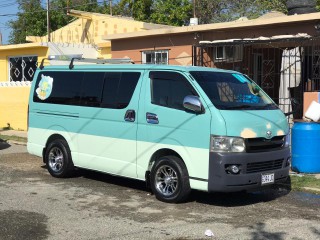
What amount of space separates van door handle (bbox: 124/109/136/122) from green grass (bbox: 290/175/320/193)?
10.2 ft

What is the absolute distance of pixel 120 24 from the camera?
2061 centimetres

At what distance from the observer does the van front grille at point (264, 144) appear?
→ 22.4ft

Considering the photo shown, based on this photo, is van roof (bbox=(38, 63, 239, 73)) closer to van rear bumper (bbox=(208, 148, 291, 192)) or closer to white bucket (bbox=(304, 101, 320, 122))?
van rear bumper (bbox=(208, 148, 291, 192))

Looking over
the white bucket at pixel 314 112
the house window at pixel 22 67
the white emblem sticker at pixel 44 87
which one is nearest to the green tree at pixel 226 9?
the house window at pixel 22 67

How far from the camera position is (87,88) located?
28.6 ft

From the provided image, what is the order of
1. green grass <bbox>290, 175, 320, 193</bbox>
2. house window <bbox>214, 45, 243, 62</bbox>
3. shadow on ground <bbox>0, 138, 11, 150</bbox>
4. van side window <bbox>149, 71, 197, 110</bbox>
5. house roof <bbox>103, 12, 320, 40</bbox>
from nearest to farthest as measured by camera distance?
van side window <bbox>149, 71, 197, 110</bbox> → green grass <bbox>290, 175, 320, 193</bbox> → house roof <bbox>103, 12, 320, 40</bbox> → house window <bbox>214, 45, 243, 62</bbox> → shadow on ground <bbox>0, 138, 11, 150</bbox>

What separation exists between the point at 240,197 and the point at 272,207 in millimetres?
780

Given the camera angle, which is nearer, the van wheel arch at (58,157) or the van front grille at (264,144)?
the van front grille at (264,144)

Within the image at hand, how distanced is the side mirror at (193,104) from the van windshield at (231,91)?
8.3 inches

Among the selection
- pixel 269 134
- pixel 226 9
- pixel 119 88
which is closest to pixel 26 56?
pixel 119 88

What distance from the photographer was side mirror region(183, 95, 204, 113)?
22.6 feet

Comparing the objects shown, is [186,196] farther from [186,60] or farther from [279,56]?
[279,56]

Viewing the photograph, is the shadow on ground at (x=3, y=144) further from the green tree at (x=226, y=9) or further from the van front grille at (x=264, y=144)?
the green tree at (x=226, y=9)

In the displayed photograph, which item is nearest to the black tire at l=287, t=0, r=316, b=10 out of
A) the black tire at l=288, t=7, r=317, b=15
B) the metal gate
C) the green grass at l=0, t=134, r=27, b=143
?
the black tire at l=288, t=7, r=317, b=15
